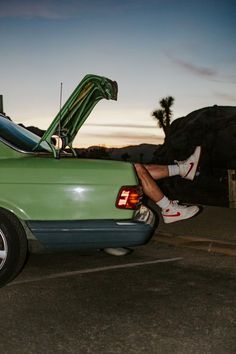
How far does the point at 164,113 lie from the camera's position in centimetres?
4562

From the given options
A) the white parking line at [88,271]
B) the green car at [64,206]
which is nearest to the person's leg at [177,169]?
the white parking line at [88,271]

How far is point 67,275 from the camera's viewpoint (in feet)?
17.7

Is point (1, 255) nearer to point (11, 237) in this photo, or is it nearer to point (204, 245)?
point (11, 237)

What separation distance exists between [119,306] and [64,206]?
3.27 feet

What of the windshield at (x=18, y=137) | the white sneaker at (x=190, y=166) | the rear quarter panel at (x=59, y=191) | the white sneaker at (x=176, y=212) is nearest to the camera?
the rear quarter panel at (x=59, y=191)

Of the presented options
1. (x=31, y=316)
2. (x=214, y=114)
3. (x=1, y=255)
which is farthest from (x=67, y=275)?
(x=214, y=114)

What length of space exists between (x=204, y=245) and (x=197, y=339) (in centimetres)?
369

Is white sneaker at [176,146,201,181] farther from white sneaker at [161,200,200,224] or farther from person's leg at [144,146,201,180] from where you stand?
white sneaker at [161,200,200,224]

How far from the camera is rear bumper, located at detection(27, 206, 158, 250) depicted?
15.1ft

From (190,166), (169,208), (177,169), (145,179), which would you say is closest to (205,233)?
(190,166)

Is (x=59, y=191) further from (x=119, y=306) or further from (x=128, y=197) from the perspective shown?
(x=119, y=306)

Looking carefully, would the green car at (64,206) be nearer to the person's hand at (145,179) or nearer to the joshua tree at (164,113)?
the person's hand at (145,179)

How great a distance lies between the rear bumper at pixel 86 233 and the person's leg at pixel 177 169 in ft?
5.60

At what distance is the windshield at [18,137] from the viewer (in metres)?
5.08
